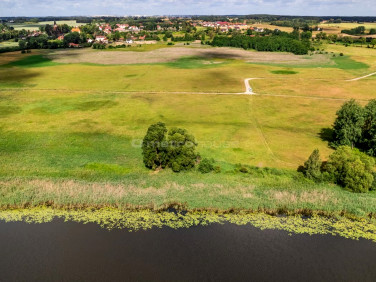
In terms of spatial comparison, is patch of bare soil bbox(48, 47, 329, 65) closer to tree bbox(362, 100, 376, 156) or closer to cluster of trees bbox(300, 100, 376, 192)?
tree bbox(362, 100, 376, 156)

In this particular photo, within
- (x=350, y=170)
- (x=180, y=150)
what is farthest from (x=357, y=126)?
(x=180, y=150)

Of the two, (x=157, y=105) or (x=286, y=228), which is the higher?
(x=157, y=105)

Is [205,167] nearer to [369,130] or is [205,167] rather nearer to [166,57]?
[369,130]

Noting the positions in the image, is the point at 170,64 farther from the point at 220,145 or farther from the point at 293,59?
the point at 220,145

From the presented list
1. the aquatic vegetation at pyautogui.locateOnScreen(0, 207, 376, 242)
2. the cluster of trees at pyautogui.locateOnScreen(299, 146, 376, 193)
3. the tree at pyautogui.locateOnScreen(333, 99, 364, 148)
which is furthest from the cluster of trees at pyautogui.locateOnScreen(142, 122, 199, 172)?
the tree at pyautogui.locateOnScreen(333, 99, 364, 148)

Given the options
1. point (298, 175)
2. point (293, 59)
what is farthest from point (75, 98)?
point (293, 59)
